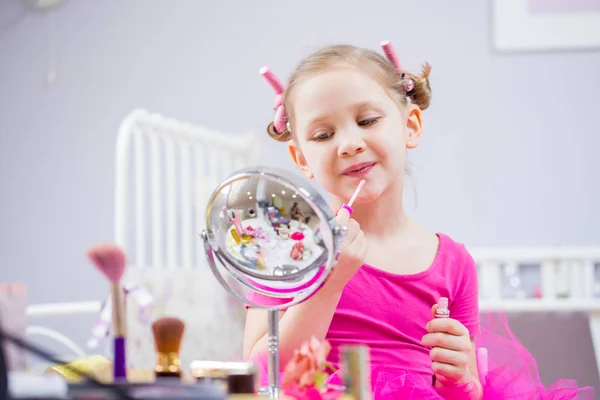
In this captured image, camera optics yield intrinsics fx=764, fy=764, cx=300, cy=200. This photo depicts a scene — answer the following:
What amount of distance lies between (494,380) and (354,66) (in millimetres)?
442

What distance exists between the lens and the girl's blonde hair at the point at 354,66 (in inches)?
38.4

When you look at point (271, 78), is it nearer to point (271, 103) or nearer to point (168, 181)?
point (168, 181)

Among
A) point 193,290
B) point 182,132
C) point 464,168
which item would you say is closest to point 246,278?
point 193,290

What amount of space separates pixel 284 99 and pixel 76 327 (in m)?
1.64

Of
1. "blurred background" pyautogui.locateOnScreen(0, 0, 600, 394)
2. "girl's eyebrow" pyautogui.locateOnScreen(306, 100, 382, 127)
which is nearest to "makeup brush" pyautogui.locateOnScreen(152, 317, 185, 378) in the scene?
"girl's eyebrow" pyautogui.locateOnScreen(306, 100, 382, 127)

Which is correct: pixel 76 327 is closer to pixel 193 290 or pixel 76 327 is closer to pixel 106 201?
pixel 106 201

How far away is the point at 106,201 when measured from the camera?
2385 millimetres

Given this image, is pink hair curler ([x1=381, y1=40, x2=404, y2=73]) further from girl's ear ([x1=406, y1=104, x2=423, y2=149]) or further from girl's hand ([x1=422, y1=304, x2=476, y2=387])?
girl's hand ([x1=422, y1=304, x2=476, y2=387])

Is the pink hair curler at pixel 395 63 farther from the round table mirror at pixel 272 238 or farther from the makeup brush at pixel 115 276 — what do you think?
the makeup brush at pixel 115 276

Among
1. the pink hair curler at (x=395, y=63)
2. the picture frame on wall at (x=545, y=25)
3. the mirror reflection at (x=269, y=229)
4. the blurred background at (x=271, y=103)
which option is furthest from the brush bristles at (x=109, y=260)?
the picture frame on wall at (x=545, y=25)

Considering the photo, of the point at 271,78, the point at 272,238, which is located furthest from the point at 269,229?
the point at 271,78

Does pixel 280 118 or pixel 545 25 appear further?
pixel 545 25

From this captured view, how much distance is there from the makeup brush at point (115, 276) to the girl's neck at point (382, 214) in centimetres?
54

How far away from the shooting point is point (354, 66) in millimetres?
968
